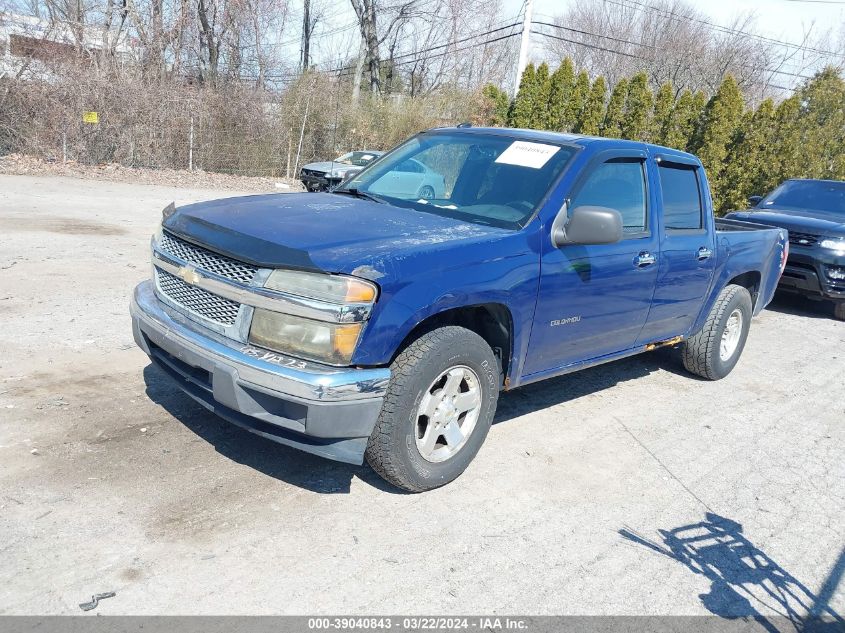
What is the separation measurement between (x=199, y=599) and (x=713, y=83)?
4420 cm

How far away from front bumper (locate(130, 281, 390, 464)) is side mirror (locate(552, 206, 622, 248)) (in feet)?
4.71

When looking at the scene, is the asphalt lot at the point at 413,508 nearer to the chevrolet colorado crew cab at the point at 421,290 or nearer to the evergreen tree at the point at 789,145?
the chevrolet colorado crew cab at the point at 421,290

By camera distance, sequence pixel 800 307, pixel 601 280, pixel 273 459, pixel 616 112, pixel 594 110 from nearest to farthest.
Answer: pixel 273 459, pixel 601 280, pixel 800 307, pixel 616 112, pixel 594 110

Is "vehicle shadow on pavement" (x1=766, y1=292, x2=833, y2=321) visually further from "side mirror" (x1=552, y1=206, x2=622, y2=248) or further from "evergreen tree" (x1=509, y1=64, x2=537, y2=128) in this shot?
"evergreen tree" (x1=509, y1=64, x2=537, y2=128)

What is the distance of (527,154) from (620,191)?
70 cm


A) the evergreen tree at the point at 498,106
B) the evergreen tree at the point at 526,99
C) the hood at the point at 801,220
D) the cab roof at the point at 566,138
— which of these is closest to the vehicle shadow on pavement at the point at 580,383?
the cab roof at the point at 566,138

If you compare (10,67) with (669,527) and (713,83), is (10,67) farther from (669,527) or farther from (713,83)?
(713,83)

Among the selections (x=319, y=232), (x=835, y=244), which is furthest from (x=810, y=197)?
(x=319, y=232)

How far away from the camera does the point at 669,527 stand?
373cm

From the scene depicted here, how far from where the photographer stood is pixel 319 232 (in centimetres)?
355

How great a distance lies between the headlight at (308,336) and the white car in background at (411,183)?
1.61 m

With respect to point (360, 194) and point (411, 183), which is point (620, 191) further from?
point (360, 194)

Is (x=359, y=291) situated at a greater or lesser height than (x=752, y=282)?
greater

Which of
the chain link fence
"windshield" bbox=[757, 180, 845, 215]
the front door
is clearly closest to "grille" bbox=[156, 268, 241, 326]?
the front door
